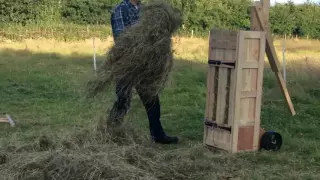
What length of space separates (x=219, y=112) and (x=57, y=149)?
2005 millimetres

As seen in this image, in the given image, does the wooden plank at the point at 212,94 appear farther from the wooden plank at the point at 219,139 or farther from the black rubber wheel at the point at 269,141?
the black rubber wheel at the point at 269,141

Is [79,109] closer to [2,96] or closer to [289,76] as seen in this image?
Answer: [2,96]

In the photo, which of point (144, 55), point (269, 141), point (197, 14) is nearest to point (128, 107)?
point (144, 55)

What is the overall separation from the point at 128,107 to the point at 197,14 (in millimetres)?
27921

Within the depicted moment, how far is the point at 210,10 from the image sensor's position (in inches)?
1352

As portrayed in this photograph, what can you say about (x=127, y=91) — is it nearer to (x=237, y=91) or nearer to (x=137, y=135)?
(x=137, y=135)

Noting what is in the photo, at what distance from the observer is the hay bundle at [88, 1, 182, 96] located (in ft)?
17.9

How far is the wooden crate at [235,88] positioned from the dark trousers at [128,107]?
66 centimetres

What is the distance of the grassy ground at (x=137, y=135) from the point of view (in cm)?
454

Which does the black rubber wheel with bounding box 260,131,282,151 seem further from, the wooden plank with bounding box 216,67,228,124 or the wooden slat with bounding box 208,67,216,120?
the wooden slat with bounding box 208,67,216,120

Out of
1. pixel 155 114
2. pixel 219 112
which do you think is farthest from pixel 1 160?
pixel 219 112

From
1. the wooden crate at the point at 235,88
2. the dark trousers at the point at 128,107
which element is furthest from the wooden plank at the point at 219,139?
→ the dark trousers at the point at 128,107

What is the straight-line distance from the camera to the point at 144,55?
5.43 meters

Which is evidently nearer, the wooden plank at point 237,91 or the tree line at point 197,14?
the wooden plank at point 237,91
